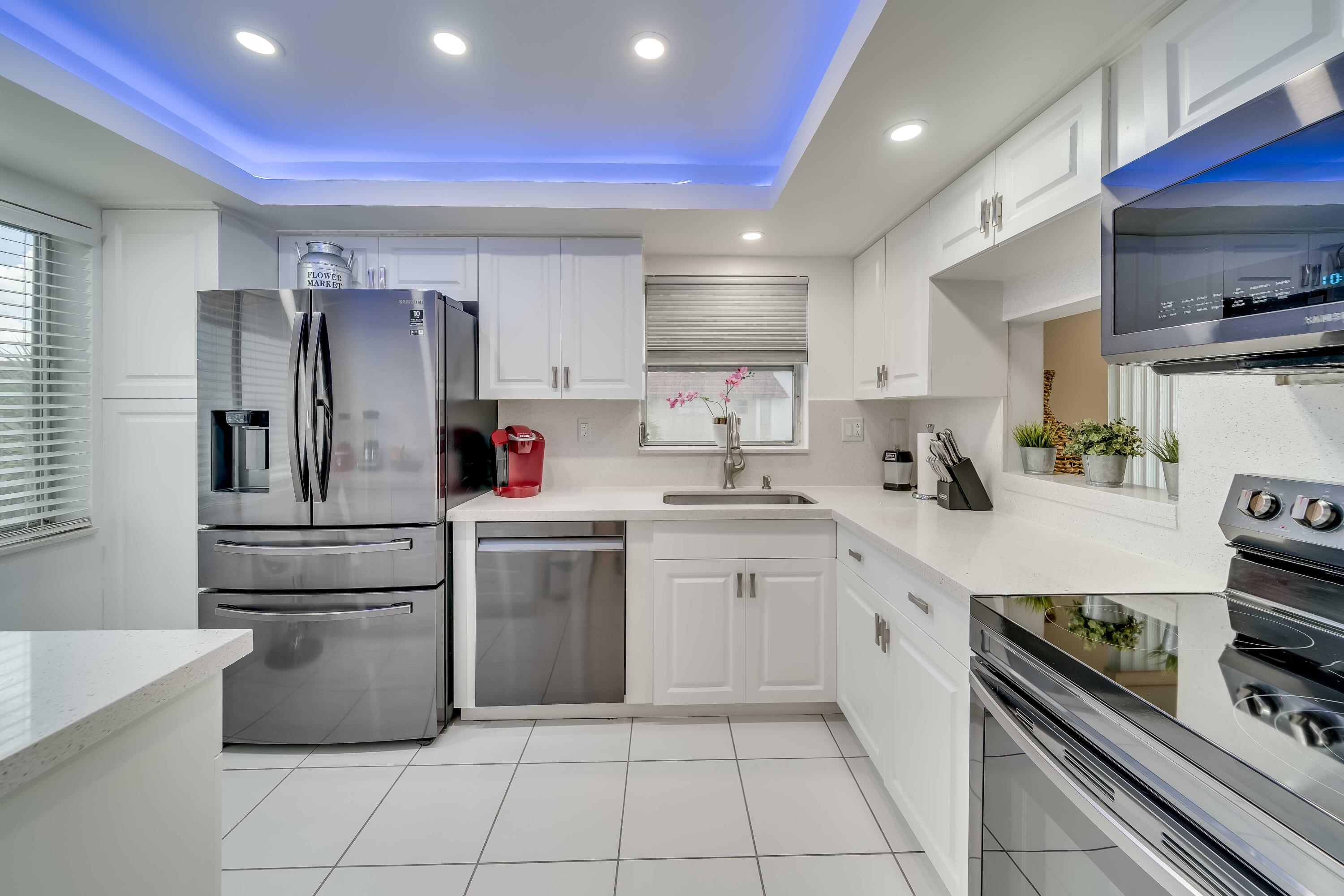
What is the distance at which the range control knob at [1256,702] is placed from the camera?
0.73m

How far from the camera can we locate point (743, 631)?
2342mm

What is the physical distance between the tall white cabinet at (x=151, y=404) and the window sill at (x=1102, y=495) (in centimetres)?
329

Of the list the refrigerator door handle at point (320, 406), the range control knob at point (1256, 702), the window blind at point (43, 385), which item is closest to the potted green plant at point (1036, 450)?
the range control knob at point (1256, 702)

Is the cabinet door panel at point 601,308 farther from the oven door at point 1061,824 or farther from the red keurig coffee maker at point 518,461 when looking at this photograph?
the oven door at point 1061,824

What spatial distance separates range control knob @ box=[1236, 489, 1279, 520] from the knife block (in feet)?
3.47

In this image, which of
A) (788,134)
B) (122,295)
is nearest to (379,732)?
(122,295)

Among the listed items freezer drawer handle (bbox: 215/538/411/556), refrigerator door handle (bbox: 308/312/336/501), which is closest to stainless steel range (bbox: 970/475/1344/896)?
freezer drawer handle (bbox: 215/538/411/556)

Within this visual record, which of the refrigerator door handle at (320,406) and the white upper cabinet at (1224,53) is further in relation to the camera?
the refrigerator door handle at (320,406)

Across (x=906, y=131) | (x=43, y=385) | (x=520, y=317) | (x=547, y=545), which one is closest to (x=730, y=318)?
(x=520, y=317)

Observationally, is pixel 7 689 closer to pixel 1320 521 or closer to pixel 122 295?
pixel 1320 521

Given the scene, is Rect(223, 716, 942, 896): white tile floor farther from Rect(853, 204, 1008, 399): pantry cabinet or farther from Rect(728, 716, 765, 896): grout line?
Rect(853, 204, 1008, 399): pantry cabinet

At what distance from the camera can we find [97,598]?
7.45 feet

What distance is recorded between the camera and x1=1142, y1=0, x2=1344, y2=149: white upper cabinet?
94 cm

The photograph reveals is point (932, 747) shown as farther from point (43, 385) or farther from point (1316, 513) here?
point (43, 385)
